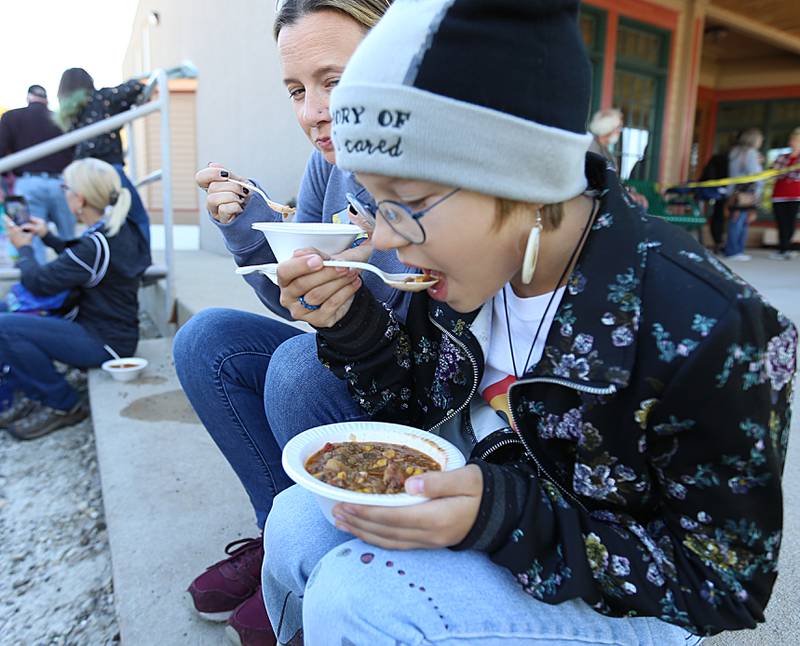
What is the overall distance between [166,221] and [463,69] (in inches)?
151

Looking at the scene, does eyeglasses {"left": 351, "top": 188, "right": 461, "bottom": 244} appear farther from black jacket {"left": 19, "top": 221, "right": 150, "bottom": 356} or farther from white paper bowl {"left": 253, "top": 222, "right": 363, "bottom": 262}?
black jacket {"left": 19, "top": 221, "right": 150, "bottom": 356}

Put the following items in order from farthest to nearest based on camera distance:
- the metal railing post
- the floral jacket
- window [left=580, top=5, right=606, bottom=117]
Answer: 1. window [left=580, top=5, right=606, bottom=117]
2. the metal railing post
3. the floral jacket

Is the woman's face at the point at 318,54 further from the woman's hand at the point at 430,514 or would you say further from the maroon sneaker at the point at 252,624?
the maroon sneaker at the point at 252,624

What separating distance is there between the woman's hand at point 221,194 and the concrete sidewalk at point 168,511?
40.0 inches

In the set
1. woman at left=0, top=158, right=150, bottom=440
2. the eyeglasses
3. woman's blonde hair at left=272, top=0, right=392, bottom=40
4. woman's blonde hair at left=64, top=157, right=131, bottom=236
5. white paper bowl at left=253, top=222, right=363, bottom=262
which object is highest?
woman's blonde hair at left=272, top=0, right=392, bottom=40

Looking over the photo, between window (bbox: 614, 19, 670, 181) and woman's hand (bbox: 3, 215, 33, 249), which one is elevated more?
window (bbox: 614, 19, 670, 181)

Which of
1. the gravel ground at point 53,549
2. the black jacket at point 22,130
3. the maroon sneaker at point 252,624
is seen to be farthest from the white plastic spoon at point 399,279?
the black jacket at point 22,130

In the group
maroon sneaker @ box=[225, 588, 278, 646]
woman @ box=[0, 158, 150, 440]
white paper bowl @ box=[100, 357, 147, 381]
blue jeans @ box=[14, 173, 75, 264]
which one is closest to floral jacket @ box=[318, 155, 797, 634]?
maroon sneaker @ box=[225, 588, 278, 646]

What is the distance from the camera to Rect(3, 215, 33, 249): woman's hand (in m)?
3.64

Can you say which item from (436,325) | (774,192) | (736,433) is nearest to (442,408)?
(436,325)

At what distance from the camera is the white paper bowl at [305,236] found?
4.15 ft

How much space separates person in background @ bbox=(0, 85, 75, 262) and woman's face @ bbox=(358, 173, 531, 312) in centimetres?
560

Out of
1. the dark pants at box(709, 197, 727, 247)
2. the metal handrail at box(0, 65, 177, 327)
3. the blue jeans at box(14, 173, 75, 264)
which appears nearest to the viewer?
the metal handrail at box(0, 65, 177, 327)

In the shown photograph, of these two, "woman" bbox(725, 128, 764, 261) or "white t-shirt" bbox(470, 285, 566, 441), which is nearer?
"white t-shirt" bbox(470, 285, 566, 441)
